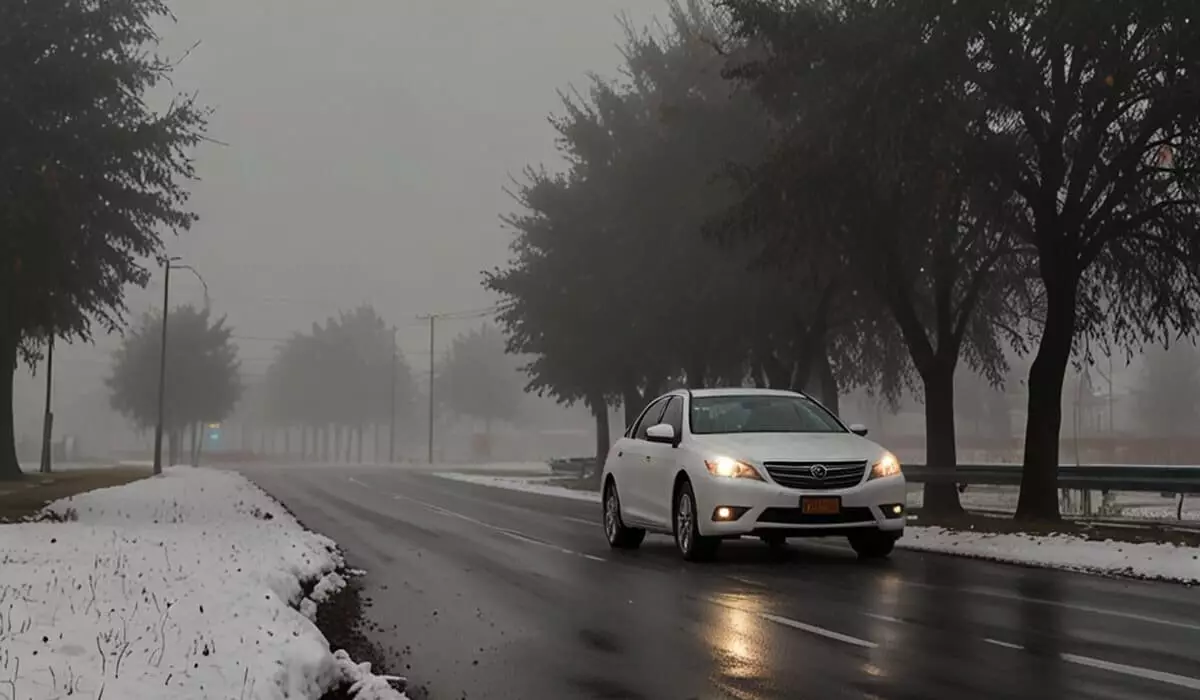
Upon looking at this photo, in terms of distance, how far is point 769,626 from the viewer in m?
8.68

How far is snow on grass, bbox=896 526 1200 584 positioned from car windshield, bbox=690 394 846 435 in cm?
228

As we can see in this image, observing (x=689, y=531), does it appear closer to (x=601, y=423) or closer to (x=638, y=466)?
(x=638, y=466)

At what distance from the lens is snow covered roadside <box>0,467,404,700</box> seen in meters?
6.05

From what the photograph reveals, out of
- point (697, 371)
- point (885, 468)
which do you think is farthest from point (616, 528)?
point (697, 371)

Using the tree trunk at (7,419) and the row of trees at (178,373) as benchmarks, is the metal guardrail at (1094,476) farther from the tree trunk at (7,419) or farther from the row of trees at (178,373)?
the row of trees at (178,373)

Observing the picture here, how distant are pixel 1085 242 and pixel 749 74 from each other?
5.80m

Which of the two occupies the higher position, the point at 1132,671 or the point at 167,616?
the point at 167,616

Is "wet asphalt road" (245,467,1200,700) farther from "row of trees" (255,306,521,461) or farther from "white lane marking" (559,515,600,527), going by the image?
"row of trees" (255,306,521,461)

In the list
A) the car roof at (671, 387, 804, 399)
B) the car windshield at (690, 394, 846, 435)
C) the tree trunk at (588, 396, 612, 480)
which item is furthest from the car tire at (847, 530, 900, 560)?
the tree trunk at (588, 396, 612, 480)

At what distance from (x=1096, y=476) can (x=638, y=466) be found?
966 centimetres

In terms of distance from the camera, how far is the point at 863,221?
1970cm

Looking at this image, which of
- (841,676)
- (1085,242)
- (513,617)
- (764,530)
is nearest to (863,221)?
(1085,242)

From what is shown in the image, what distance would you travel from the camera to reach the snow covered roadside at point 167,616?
6047 millimetres

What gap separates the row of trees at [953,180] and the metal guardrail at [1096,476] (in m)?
0.60
